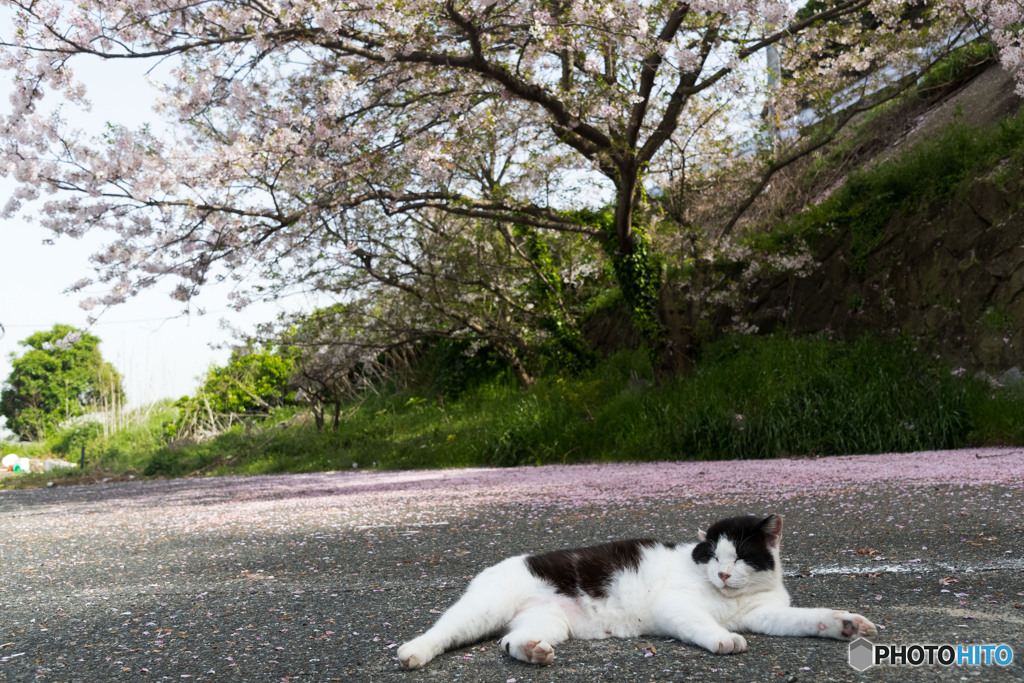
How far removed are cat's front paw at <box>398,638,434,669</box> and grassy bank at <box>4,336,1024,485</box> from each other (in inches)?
257

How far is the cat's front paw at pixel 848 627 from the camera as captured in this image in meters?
2.00

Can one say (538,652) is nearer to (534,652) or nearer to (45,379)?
(534,652)

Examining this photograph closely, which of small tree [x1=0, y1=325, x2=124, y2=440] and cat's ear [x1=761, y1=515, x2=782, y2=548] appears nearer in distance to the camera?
cat's ear [x1=761, y1=515, x2=782, y2=548]

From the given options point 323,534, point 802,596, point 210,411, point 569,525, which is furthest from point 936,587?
point 210,411

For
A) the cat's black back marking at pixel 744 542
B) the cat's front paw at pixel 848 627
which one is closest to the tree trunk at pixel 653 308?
the cat's black back marking at pixel 744 542

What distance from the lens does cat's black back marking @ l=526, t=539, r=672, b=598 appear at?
7.59 ft

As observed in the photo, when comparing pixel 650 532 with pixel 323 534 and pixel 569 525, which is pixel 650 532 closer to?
pixel 569 525

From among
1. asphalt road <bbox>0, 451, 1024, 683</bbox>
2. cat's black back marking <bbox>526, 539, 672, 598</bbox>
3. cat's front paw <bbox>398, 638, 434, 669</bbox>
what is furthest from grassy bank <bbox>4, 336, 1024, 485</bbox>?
cat's front paw <bbox>398, 638, 434, 669</bbox>

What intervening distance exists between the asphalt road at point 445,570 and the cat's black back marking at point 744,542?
23 cm

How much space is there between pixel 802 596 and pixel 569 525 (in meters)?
1.89

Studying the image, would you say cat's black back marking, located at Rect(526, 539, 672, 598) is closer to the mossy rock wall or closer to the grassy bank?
the grassy bank

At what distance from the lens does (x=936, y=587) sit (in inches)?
106

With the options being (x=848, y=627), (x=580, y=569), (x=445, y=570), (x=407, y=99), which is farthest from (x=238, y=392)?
(x=848, y=627)

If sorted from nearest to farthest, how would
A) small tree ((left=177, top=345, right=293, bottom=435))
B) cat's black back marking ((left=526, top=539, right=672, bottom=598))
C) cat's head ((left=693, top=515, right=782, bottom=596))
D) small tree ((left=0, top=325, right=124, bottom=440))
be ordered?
cat's head ((left=693, top=515, right=782, bottom=596)) < cat's black back marking ((left=526, top=539, right=672, bottom=598)) < small tree ((left=177, top=345, right=293, bottom=435)) < small tree ((left=0, top=325, right=124, bottom=440))
